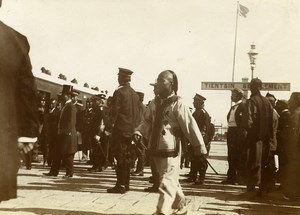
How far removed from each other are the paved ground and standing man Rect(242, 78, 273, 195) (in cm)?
41

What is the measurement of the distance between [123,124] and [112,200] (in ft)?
4.85

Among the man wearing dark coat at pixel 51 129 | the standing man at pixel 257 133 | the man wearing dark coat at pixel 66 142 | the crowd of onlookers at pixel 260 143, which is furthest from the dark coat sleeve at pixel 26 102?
the man wearing dark coat at pixel 51 129

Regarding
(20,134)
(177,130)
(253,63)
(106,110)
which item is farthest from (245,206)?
(106,110)

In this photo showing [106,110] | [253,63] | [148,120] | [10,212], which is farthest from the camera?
[106,110]

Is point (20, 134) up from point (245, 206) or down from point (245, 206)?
up

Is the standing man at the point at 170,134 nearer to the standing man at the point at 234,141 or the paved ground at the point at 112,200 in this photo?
the paved ground at the point at 112,200

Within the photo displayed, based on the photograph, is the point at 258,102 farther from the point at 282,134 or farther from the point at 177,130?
the point at 177,130

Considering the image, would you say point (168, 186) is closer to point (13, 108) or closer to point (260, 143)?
point (13, 108)

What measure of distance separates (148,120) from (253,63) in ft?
19.4

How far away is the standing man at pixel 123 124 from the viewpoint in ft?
27.7

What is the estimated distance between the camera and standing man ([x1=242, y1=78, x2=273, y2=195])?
840cm

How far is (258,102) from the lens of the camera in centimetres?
848

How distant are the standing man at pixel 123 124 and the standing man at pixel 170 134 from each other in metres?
1.86

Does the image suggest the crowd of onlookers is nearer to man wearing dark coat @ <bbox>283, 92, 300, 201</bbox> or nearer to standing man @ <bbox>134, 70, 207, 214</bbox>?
man wearing dark coat @ <bbox>283, 92, 300, 201</bbox>
